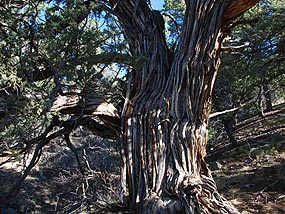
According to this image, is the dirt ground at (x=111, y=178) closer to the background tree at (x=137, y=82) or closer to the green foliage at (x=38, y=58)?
the background tree at (x=137, y=82)

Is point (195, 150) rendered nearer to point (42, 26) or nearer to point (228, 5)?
point (228, 5)

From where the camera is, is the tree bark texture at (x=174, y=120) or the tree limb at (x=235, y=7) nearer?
the tree bark texture at (x=174, y=120)

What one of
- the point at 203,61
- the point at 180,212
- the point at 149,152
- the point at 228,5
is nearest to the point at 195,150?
the point at 149,152

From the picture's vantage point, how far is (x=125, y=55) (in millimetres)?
3301

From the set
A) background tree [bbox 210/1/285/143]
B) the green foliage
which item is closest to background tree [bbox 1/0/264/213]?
the green foliage

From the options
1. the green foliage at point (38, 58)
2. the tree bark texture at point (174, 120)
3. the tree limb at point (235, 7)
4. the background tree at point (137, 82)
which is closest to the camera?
the green foliage at point (38, 58)

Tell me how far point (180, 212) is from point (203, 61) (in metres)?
1.51

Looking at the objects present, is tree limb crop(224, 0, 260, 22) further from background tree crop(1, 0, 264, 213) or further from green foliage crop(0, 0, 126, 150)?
green foliage crop(0, 0, 126, 150)

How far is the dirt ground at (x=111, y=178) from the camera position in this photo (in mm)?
4223

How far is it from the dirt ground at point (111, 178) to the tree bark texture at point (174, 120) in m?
0.52

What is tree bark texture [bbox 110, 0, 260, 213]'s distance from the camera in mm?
3293

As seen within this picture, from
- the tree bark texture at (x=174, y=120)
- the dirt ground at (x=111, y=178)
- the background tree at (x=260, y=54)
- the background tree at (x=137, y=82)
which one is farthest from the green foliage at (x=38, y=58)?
the background tree at (x=260, y=54)

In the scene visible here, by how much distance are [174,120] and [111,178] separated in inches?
52.7

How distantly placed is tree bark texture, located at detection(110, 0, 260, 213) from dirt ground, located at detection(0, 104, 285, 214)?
52cm
